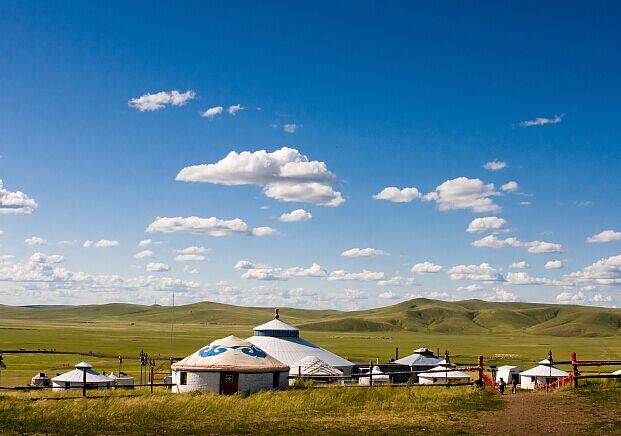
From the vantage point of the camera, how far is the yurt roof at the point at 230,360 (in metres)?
39.8

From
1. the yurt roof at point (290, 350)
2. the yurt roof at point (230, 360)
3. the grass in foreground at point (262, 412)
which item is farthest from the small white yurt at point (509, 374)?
the yurt roof at point (230, 360)

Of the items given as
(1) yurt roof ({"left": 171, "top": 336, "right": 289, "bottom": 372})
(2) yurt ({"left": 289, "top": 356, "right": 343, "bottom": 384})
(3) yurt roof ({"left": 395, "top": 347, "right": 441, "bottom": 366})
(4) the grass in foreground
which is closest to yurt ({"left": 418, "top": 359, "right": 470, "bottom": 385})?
(3) yurt roof ({"left": 395, "top": 347, "right": 441, "bottom": 366})

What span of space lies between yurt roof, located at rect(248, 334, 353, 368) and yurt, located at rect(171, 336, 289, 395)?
17.2 meters

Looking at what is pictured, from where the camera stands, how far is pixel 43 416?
2814cm

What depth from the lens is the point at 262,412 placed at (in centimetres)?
3036

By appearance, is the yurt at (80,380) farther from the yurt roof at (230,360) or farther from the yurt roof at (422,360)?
the yurt roof at (422,360)

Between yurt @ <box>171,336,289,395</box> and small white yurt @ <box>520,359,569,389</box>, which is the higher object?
yurt @ <box>171,336,289,395</box>

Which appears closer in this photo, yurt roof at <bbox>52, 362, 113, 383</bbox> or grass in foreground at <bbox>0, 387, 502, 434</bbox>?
grass in foreground at <bbox>0, 387, 502, 434</bbox>

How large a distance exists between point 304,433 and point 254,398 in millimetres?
10403

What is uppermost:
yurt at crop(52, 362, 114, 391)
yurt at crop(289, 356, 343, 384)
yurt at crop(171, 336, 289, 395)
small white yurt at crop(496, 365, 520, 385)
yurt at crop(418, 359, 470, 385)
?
yurt at crop(171, 336, 289, 395)

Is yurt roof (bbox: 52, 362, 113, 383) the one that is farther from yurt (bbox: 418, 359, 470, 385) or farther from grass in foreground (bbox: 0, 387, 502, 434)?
yurt (bbox: 418, 359, 470, 385)

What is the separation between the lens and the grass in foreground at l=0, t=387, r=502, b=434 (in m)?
25.4

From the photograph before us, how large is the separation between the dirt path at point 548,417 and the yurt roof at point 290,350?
91.6ft

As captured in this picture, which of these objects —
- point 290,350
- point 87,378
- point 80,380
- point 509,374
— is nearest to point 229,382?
point 87,378
